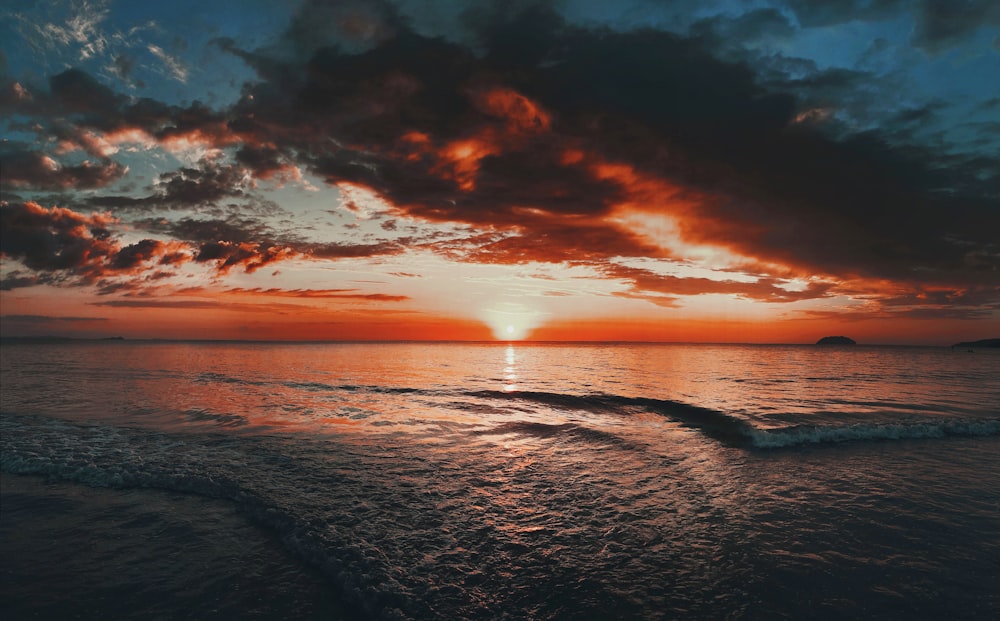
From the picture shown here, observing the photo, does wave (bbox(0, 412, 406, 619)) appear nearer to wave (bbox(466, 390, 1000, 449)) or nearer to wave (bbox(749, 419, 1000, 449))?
wave (bbox(466, 390, 1000, 449))

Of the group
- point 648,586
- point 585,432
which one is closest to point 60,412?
point 585,432

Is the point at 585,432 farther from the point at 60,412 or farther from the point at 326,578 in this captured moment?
the point at 60,412

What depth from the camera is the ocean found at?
8.08 meters

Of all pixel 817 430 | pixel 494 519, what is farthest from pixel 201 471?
pixel 817 430

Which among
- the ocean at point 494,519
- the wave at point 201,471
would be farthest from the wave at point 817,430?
the wave at point 201,471

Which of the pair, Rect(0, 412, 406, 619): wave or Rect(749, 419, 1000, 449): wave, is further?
Rect(749, 419, 1000, 449): wave

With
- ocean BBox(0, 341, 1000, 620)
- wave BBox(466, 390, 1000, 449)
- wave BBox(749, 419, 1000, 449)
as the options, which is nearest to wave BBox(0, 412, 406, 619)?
ocean BBox(0, 341, 1000, 620)

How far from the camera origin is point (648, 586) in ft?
27.8

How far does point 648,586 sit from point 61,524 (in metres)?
13.6

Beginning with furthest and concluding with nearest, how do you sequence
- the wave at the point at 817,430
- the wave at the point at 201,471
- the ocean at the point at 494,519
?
1. the wave at the point at 817,430
2. the wave at the point at 201,471
3. the ocean at the point at 494,519

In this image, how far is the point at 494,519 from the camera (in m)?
11.6

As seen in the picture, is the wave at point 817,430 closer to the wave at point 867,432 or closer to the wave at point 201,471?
the wave at point 867,432

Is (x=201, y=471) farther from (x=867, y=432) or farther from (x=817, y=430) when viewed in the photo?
(x=867, y=432)

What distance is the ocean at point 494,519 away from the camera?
8.08 m
